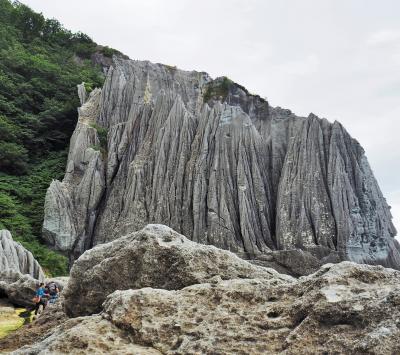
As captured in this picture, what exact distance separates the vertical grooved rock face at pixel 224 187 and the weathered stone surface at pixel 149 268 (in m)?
18.9

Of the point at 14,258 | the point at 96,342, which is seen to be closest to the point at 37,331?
the point at 96,342

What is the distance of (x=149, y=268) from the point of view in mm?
5742

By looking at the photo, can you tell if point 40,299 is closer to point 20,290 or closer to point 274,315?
point 20,290

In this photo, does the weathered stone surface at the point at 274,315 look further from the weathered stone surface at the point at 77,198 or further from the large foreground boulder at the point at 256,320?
the weathered stone surface at the point at 77,198

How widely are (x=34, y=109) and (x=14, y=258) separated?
82.6 feet

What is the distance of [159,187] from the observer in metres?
29.0

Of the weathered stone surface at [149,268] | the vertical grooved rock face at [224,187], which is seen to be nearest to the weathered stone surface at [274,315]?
the weathered stone surface at [149,268]

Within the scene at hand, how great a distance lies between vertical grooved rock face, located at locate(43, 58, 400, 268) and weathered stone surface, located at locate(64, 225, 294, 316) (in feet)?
62.1

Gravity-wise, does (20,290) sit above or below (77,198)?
below

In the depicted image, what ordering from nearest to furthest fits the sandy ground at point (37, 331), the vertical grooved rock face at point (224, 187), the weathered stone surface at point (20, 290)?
the sandy ground at point (37, 331), the weathered stone surface at point (20, 290), the vertical grooved rock face at point (224, 187)

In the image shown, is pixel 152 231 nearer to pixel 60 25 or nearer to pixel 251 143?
pixel 251 143

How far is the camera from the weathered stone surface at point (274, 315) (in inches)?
123

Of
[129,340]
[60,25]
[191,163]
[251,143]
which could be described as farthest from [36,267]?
[60,25]

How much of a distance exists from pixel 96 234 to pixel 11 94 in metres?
19.3
